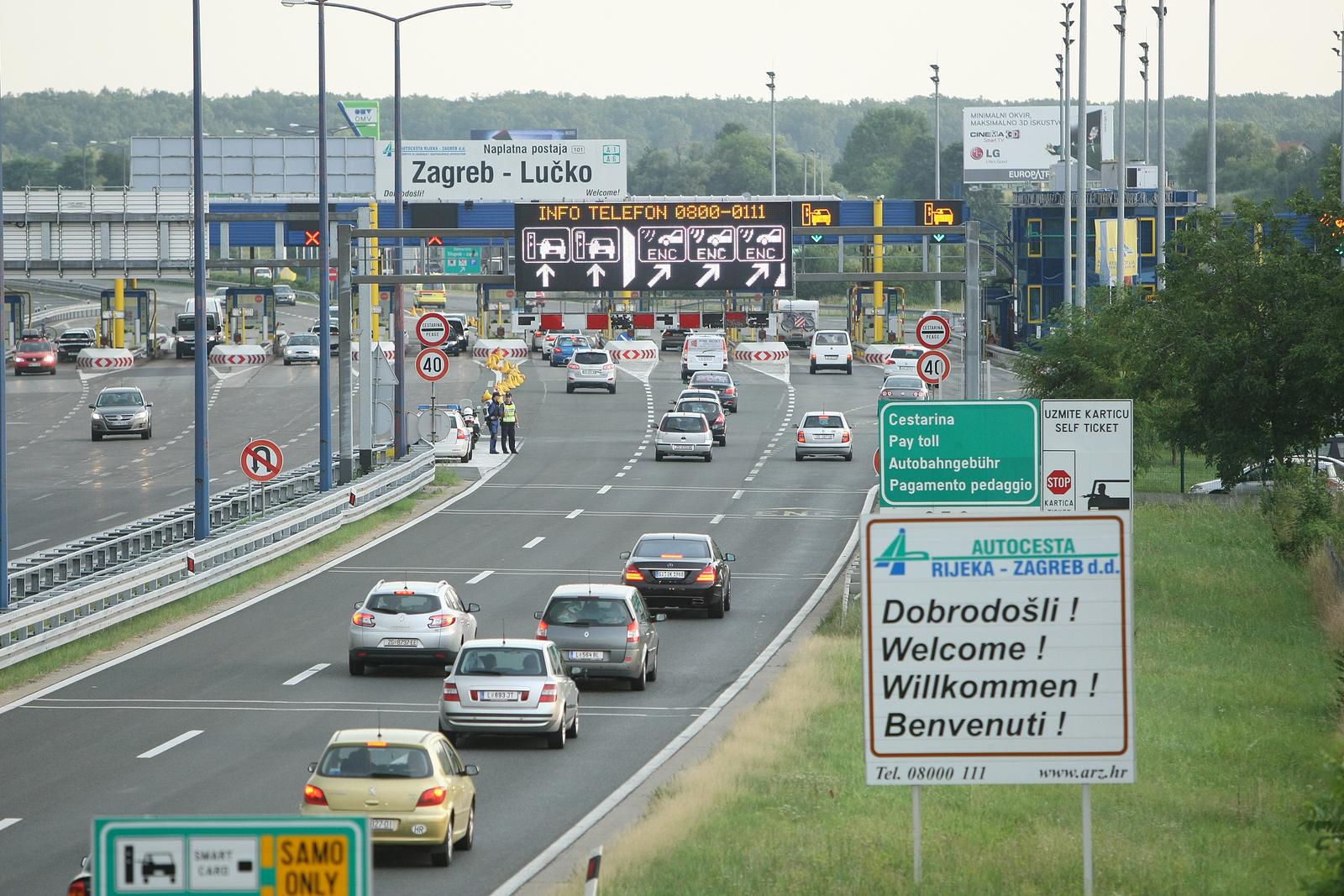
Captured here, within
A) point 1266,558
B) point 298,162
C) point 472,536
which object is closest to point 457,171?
point 298,162

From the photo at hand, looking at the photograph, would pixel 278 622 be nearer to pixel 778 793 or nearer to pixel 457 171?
pixel 778 793

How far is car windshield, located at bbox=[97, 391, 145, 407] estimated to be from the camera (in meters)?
62.3

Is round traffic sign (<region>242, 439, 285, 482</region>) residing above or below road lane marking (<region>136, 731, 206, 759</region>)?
above

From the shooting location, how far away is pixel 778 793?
17.4 meters

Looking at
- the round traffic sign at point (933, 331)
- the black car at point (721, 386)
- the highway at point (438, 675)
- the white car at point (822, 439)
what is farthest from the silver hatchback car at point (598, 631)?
the black car at point (721, 386)

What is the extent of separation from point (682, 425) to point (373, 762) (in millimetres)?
41247

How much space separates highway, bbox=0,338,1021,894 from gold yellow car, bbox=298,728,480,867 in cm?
35

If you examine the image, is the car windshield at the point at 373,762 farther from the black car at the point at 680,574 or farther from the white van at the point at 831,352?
the white van at the point at 831,352

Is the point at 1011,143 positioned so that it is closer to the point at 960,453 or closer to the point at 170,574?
the point at 170,574

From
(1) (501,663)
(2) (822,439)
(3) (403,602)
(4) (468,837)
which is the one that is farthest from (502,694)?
(2) (822,439)

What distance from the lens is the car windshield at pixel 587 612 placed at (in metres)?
25.3

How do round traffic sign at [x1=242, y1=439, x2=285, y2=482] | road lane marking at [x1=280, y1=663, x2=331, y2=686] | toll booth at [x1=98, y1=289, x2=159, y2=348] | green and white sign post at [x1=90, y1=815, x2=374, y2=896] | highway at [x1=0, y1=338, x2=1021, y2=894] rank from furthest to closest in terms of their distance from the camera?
toll booth at [x1=98, y1=289, x2=159, y2=348] → round traffic sign at [x1=242, y1=439, x2=285, y2=482] → road lane marking at [x1=280, y1=663, x2=331, y2=686] → highway at [x1=0, y1=338, x2=1021, y2=894] → green and white sign post at [x1=90, y1=815, x2=374, y2=896]

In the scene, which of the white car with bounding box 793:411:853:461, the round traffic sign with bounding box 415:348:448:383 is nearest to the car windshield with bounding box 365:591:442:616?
the round traffic sign with bounding box 415:348:448:383

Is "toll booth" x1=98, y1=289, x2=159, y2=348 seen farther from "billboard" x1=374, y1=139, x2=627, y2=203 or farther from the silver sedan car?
the silver sedan car
